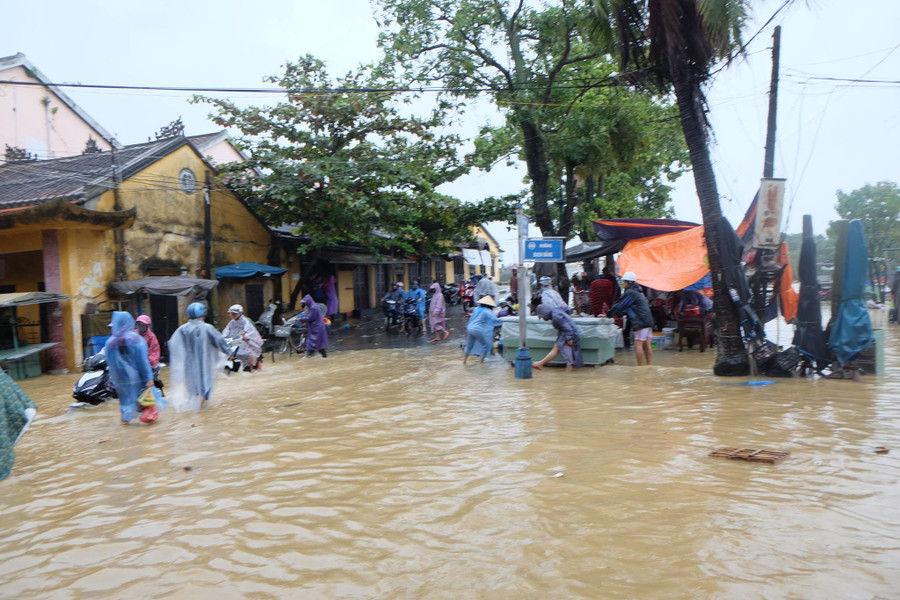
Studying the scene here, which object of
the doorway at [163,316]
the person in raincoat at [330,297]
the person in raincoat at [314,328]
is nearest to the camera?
the person in raincoat at [314,328]

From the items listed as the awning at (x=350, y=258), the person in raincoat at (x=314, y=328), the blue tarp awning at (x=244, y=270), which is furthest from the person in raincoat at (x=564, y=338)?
the awning at (x=350, y=258)

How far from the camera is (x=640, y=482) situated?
16.5 feet

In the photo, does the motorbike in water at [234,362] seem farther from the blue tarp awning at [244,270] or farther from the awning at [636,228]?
the awning at [636,228]

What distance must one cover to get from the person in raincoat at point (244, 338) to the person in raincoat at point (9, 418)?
5.91 meters

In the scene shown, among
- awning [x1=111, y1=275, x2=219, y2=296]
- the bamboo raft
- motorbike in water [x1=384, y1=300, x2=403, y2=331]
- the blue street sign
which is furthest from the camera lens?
motorbike in water [x1=384, y1=300, x2=403, y2=331]

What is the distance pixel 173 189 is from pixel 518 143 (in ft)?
34.6

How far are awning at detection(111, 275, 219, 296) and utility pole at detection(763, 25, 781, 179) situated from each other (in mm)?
12605

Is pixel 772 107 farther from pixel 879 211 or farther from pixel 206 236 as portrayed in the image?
pixel 879 211

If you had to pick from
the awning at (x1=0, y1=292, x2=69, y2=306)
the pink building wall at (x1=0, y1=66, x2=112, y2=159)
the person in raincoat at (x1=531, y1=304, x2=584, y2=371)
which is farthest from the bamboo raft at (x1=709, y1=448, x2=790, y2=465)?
the pink building wall at (x1=0, y1=66, x2=112, y2=159)

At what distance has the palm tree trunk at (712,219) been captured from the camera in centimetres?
980

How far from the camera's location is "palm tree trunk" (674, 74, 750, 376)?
9.80m

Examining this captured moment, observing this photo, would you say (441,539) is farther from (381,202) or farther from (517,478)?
(381,202)

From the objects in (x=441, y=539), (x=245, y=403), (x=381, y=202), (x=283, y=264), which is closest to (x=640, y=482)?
(x=441, y=539)

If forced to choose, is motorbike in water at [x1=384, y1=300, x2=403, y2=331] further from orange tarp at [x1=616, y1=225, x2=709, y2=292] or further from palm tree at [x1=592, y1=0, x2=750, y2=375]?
palm tree at [x1=592, y1=0, x2=750, y2=375]
